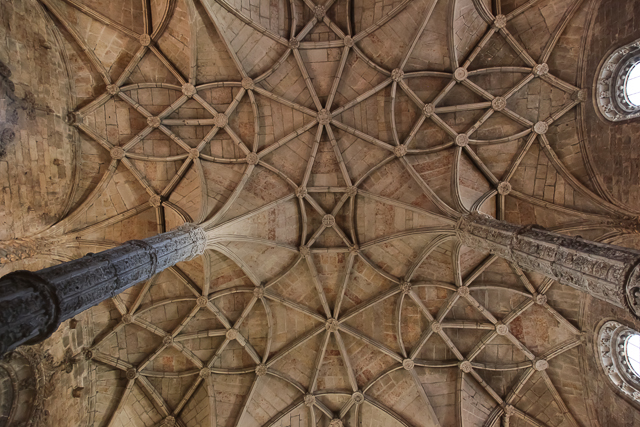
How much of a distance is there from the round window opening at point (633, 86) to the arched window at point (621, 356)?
7454mm

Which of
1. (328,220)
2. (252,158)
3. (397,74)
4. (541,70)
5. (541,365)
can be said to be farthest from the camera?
(328,220)

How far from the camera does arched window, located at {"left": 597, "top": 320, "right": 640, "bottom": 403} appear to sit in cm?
1247

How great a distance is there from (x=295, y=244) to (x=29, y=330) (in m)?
11.6

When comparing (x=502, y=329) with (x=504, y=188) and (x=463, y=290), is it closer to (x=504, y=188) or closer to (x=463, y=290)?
(x=463, y=290)

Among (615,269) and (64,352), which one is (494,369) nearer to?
(615,269)

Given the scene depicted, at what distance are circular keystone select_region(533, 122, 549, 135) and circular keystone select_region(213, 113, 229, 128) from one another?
11.7 m

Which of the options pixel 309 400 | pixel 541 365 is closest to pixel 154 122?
pixel 309 400

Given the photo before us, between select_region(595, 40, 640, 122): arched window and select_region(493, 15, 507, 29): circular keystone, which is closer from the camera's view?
select_region(595, 40, 640, 122): arched window

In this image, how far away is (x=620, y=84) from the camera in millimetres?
11625

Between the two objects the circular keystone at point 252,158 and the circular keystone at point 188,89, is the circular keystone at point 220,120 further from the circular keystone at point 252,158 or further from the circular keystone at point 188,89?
the circular keystone at point 252,158

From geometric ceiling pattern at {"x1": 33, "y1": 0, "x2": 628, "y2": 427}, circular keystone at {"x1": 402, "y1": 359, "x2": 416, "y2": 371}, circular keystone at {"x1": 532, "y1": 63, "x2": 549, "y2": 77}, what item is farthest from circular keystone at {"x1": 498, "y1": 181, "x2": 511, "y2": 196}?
circular keystone at {"x1": 402, "y1": 359, "x2": 416, "y2": 371}

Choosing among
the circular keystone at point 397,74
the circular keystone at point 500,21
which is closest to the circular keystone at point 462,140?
the circular keystone at point 397,74

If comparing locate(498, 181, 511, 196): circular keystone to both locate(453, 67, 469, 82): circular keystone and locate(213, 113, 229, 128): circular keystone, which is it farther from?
locate(213, 113, 229, 128): circular keystone

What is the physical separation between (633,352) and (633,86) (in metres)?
8.73
